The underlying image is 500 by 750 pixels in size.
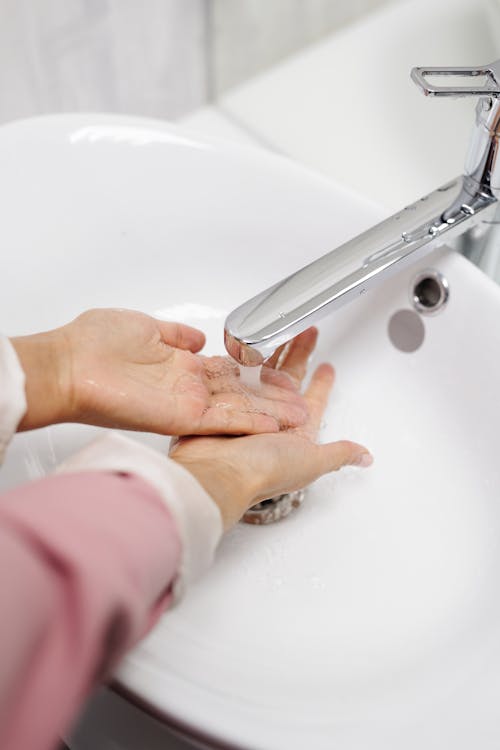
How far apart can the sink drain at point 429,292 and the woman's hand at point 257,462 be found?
131 mm

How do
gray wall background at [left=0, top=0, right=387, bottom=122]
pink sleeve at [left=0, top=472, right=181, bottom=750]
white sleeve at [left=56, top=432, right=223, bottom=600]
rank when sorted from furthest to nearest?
gray wall background at [left=0, top=0, right=387, bottom=122]
white sleeve at [left=56, top=432, right=223, bottom=600]
pink sleeve at [left=0, top=472, right=181, bottom=750]

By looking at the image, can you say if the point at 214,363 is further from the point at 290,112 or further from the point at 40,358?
the point at 290,112

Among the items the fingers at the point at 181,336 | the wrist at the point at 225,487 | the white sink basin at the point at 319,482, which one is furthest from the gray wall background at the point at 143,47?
the wrist at the point at 225,487

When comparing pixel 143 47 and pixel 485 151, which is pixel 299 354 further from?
pixel 143 47

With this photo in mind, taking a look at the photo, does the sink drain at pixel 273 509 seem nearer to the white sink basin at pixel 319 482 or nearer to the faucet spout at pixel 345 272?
the white sink basin at pixel 319 482

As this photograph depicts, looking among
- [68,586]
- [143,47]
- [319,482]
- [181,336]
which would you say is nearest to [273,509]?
[319,482]

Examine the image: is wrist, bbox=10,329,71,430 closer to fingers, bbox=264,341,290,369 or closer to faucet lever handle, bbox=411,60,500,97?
fingers, bbox=264,341,290,369

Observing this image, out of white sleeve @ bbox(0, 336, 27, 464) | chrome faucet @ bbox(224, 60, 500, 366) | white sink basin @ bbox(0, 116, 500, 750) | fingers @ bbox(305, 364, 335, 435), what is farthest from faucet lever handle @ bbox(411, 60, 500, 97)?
white sleeve @ bbox(0, 336, 27, 464)

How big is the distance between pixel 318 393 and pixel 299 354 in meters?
0.04

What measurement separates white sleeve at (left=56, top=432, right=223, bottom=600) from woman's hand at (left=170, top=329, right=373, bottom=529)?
0.05 m

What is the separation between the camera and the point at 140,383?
593 mm

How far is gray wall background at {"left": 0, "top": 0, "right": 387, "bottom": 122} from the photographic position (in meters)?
0.82

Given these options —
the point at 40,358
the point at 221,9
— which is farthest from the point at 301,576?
the point at 221,9

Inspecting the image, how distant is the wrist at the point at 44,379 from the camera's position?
0.53 m
